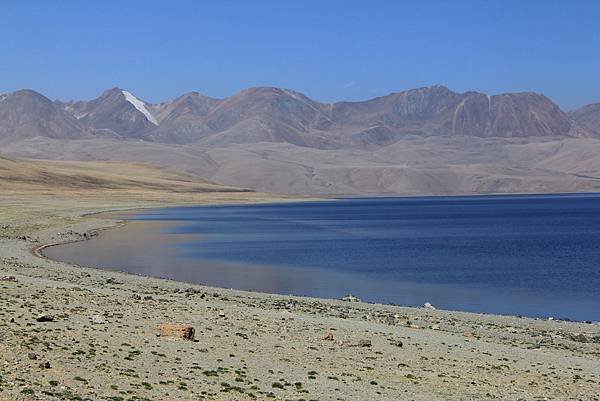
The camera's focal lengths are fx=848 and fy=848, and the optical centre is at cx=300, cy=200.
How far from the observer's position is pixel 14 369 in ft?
61.8

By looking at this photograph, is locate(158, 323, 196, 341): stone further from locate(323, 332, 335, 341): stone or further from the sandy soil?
locate(323, 332, 335, 341): stone

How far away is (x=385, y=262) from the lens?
67.2 m

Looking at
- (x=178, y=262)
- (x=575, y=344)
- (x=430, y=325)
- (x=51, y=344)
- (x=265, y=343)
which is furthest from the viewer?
(x=178, y=262)

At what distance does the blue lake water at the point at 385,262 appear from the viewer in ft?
157

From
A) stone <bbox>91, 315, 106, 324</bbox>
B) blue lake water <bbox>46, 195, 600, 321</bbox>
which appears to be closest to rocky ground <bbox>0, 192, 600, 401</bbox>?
stone <bbox>91, 315, 106, 324</bbox>

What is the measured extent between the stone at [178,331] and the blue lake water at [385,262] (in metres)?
20.9

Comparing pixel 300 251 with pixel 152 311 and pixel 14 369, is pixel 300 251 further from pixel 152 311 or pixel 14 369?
pixel 14 369

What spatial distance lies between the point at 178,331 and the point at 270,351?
9.42 feet

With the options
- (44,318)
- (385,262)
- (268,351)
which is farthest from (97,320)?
(385,262)

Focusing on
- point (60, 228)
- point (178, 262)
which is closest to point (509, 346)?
point (178, 262)

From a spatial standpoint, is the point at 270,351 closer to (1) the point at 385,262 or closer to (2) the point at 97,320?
(2) the point at 97,320

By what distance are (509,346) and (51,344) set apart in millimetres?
15080

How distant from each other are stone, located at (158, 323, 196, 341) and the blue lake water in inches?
823

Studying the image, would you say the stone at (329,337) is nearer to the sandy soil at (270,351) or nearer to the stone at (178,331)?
the sandy soil at (270,351)
